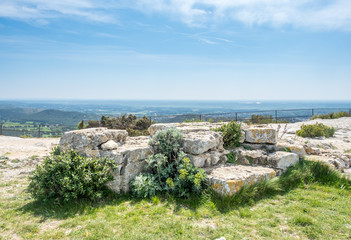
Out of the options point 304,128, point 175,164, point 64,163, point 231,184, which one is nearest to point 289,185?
point 231,184

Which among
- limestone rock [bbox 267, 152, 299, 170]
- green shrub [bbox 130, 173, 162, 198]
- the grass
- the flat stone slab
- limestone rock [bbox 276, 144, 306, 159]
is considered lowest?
the grass

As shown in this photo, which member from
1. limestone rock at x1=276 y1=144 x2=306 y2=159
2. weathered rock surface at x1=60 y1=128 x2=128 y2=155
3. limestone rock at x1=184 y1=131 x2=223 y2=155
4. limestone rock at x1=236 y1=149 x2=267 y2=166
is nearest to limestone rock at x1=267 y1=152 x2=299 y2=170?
limestone rock at x1=236 y1=149 x2=267 y2=166

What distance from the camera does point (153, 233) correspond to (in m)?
4.34

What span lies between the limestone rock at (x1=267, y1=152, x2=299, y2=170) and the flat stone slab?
63 centimetres

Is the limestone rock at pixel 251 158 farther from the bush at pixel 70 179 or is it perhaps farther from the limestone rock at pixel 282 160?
the bush at pixel 70 179

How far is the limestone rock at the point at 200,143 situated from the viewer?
21.7ft

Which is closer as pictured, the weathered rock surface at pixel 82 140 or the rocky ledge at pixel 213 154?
the rocky ledge at pixel 213 154

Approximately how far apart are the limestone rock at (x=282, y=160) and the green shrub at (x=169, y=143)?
10.0ft

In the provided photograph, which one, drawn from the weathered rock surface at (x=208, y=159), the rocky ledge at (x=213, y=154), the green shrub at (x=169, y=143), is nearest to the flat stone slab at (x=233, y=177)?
the rocky ledge at (x=213, y=154)

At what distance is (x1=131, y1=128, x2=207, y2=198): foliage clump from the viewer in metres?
5.89

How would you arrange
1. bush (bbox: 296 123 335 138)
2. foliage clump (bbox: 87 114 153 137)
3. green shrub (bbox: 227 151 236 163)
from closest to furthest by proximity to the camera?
green shrub (bbox: 227 151 236 163)
bush (bbox: 296 123 335 138)
foliage clump (bbox: 87 114 153 137)

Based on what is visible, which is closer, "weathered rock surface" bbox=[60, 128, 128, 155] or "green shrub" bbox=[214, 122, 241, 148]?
"weathered rock surface" bbox=[60, 128, 128, 155]

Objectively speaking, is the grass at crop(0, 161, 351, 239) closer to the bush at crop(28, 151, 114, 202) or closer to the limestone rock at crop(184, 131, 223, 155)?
the bush at crop(28, 151, 114, 202)

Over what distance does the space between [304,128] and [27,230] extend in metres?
15.9
